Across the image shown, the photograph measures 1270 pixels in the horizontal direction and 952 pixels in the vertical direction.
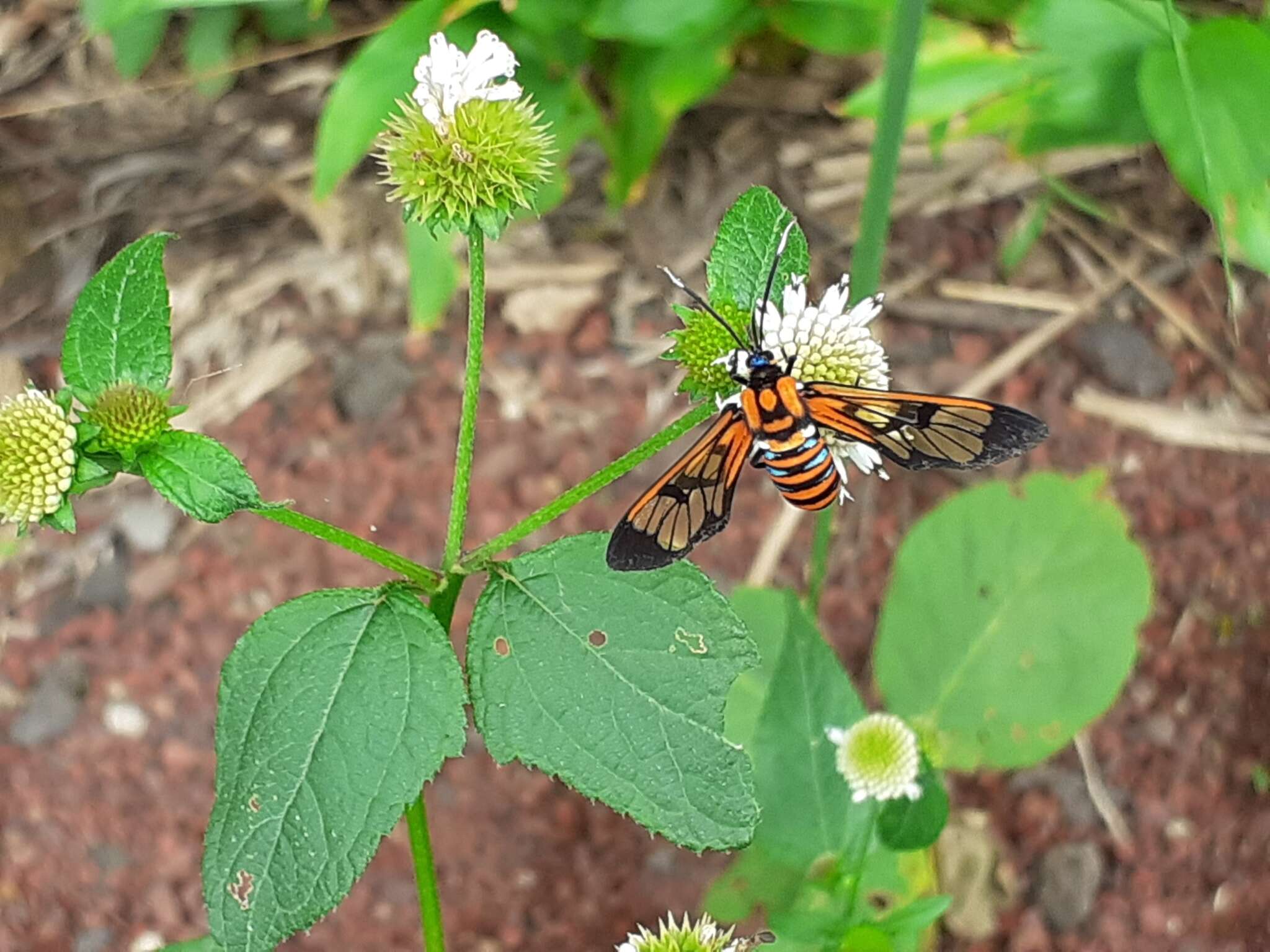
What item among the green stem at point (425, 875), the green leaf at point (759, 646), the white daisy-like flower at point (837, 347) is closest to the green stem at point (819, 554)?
the green leaf at point (759, 646)

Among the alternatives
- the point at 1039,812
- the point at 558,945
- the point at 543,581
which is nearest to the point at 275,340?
the point at 558,945

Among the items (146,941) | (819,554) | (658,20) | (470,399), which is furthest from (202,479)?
(658,20)

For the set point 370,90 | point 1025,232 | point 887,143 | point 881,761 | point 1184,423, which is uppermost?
point 1025,232

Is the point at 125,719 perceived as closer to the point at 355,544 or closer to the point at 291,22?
the point at 355,544

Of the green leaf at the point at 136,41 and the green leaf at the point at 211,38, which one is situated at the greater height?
the green leaf at the point at 211,38

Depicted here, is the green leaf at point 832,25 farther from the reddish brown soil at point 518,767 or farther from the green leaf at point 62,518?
the green leaf at point 62,518

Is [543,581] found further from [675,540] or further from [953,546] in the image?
[953,546]
